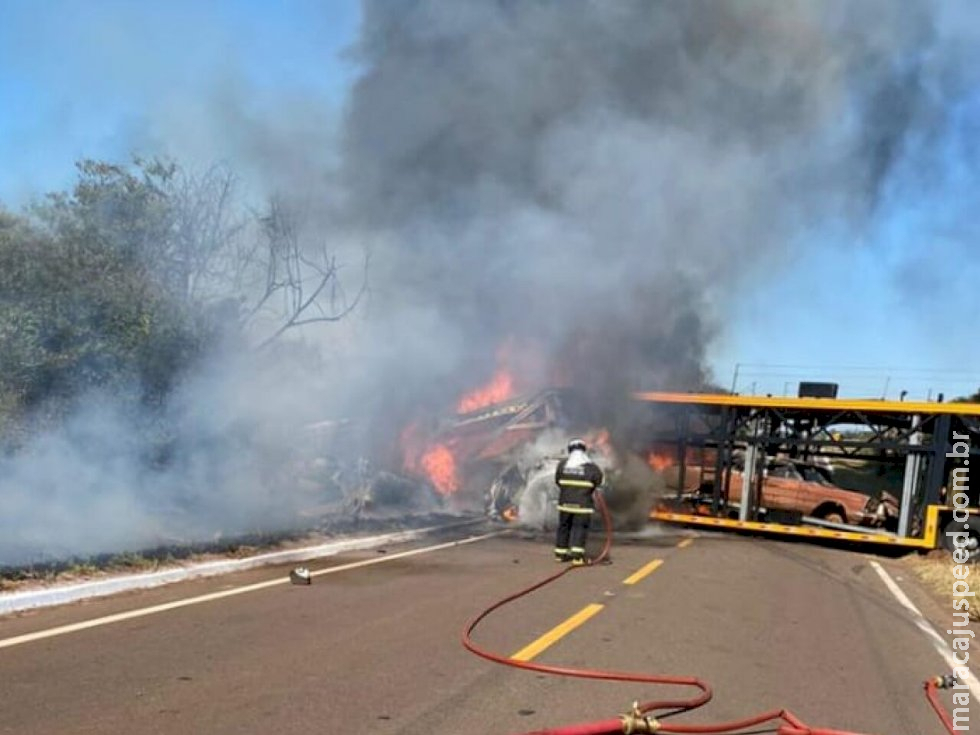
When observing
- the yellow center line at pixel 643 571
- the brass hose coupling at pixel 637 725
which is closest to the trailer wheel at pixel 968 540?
the yellow center line at pixel 643 571

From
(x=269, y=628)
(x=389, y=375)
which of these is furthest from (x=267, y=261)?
(x=269, y=628)

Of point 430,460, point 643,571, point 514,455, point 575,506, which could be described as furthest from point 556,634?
point 430,460

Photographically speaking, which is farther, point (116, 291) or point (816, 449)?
point (816, 449)

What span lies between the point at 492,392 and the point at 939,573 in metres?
8.56

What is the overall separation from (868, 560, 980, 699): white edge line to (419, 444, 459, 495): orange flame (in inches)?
325

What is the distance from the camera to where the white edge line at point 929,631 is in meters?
5.84

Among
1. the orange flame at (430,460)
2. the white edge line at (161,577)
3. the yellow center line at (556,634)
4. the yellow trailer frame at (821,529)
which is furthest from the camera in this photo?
the orange flame at (430,460)

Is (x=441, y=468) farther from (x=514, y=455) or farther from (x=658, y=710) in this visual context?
(x=658, y=710)

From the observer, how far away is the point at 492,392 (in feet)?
57.1

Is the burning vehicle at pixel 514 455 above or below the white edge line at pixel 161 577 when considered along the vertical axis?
above

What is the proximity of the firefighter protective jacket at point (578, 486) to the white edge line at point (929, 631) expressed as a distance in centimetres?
353

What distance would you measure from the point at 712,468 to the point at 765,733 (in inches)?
542

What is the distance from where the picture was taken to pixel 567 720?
4289 millimetres

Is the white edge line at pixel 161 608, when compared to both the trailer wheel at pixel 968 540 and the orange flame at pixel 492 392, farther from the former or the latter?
the trailer wheel at pixel 968 540
